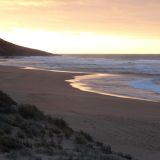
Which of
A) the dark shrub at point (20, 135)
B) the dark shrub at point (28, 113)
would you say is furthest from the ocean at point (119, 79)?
the dark shrub at point (20, 135)

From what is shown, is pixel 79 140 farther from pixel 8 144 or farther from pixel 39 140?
pixel 8 144

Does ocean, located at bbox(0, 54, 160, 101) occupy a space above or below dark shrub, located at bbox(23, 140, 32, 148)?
above

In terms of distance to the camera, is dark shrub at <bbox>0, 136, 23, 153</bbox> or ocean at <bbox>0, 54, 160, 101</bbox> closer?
dark shrub at <bbox>0, 136, 23, 153</bbox>

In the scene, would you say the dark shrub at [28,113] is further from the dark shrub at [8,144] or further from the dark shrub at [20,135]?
the dark shrub at [8,144]

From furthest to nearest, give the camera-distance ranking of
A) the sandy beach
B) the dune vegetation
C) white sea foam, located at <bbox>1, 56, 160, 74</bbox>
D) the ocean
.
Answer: white sea foam, located at <bbox>1, 56, 160, 74</bbox>, the ocean, the sandy beach, the dune vegetation

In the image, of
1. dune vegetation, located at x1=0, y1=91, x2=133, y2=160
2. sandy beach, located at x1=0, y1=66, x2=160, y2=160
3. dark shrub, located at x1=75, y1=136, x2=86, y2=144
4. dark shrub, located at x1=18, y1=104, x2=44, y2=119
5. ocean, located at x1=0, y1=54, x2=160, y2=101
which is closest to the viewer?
dune vegetation, located at x1=0, y1=91, x2=133, y2=160

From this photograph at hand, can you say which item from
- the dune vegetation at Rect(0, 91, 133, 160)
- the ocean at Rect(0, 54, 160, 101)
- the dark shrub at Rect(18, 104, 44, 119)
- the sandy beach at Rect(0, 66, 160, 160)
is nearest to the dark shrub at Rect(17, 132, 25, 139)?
the dune vegetation at Rect(0, 91, 133, 160)

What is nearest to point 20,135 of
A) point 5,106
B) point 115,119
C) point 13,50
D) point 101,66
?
point 5,106

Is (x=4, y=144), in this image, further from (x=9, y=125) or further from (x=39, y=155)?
(x=9, y=125)

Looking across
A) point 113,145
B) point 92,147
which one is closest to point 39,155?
point 92,147

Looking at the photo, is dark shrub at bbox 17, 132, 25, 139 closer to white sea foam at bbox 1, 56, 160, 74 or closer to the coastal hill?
white sea foam at bbox 1, 56, 160, 74

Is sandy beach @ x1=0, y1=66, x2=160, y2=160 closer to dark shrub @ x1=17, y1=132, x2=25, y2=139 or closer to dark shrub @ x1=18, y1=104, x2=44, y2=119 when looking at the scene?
dark shrub @ x1=18, y1=104, x2=44, y2=119

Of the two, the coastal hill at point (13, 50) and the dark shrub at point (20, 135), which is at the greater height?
the coastal hill at point (13, 50)

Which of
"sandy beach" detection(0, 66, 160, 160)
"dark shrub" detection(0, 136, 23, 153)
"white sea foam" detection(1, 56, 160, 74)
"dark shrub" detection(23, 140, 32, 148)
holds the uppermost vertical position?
"white sea foam" detection(1, 56, 160, 74)
